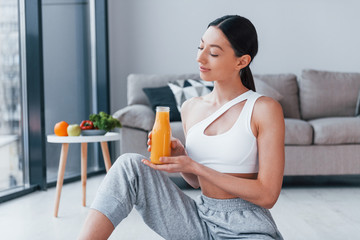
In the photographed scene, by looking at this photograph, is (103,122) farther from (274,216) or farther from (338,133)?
(338,133)

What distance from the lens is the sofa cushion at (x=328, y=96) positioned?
373 centimetres

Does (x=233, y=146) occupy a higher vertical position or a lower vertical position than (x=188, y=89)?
lower

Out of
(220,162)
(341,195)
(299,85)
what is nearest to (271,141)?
(220,162)

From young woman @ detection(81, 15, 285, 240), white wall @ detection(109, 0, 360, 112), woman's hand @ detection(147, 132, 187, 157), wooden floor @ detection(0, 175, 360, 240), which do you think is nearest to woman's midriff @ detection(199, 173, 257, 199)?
young woman @ detection(81, 15, 285, 240)

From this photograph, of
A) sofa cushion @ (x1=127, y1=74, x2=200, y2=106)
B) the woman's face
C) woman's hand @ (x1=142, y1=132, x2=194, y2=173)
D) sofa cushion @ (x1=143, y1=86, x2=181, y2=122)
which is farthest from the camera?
sofa cushion @ (x1=127, y1=74, x2=200, y2=106)

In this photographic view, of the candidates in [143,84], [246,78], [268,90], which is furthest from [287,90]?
[246,78]

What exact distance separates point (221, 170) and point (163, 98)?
2.17m

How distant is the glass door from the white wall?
1276mm

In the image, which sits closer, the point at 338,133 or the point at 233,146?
the point at 233,146

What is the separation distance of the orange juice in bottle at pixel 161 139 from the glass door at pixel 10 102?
6.57ft

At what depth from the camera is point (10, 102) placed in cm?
301

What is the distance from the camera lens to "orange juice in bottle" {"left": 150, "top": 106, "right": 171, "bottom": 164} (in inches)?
48.3

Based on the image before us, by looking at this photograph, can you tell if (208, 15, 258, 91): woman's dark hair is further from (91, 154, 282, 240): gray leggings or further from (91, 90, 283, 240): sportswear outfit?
(91, 154, 282, 240): gray leggings

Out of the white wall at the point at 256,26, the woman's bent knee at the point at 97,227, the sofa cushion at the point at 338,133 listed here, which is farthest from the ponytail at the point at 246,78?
the white wall at the point at 256,26
